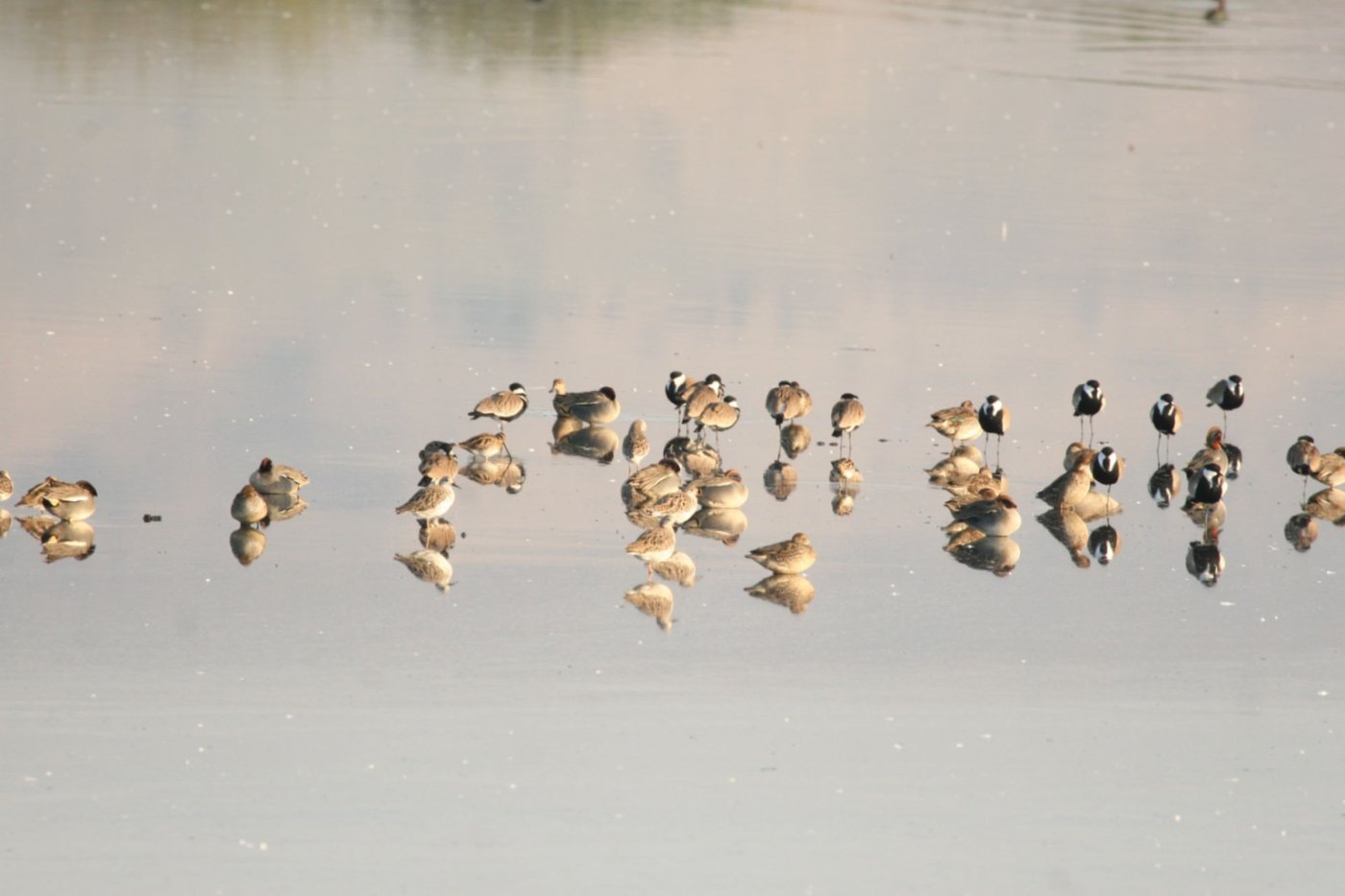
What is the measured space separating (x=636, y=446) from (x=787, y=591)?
317cm

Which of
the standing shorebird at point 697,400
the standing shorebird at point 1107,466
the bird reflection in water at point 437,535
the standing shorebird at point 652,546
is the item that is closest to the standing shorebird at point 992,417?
the standing shorebird at point 1107,466

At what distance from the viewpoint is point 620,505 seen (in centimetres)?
1348

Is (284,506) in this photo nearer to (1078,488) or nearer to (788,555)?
(788,555)

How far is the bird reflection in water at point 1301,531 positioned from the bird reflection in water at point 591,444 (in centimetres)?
455

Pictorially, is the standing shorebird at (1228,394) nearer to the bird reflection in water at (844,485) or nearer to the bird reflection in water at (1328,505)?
the bird reflection in water at (1328,505)

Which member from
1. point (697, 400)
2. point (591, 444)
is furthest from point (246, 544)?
point (697, 400)

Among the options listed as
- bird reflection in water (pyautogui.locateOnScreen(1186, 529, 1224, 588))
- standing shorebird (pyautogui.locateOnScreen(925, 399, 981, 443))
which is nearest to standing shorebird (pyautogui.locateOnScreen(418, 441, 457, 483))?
standing shorebird (pyautogui.locateOnScreen(925, 399, 981, 443))

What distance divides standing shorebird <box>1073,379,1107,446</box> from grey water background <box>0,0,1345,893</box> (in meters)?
0.25

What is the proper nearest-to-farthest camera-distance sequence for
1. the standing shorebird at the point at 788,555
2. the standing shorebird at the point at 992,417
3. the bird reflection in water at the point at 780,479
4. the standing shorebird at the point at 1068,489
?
the standing shorebird at the point at 788,555 < the standing shorebird at the point at 1068,489 < the bird reflection in water at the point at 780,479 < the standing shorebird at the point at 992,417

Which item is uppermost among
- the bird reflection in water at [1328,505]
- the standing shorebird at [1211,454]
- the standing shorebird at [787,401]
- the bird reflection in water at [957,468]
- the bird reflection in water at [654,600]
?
the standing shorebird at [787,401]

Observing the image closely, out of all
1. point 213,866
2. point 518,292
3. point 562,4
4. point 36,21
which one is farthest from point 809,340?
point 562,4

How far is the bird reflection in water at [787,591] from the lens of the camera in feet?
37.5

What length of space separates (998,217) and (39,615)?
53.0 ft

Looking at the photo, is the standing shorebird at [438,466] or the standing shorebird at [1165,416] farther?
the standing shorebird at [1165,416]
